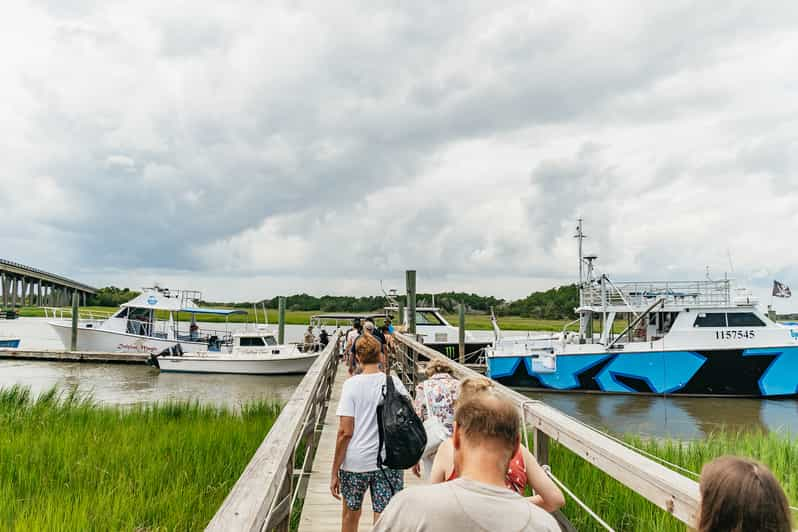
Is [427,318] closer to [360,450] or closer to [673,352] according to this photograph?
[673,352]

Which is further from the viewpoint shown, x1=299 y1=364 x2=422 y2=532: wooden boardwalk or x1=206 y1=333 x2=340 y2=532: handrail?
x1=299 y1=364 x2=422 y2=532: wooden boardwalk

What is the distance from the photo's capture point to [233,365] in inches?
945

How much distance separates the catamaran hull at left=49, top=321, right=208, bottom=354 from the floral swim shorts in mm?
25984

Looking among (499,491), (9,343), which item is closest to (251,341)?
(9,343)

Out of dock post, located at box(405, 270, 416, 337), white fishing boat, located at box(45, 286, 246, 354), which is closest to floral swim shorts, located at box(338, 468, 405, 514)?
dock post, located at box(405, 270, 416, 337)

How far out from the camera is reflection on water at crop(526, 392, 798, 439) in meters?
14.4

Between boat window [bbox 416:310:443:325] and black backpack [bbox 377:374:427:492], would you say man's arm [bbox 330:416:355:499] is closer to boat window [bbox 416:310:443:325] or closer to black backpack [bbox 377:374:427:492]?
black backpack [bbox 377:374:427:492]

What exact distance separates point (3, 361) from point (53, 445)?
25.2 m

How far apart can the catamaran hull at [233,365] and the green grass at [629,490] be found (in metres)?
18.0

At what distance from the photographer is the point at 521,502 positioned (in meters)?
1.40

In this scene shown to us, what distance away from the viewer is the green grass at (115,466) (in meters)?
4.39

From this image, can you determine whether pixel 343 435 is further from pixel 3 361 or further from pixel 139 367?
pixel 3 361

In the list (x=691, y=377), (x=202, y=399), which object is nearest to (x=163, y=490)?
(x=202, y=399)

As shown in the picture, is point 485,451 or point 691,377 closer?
point 485,451
